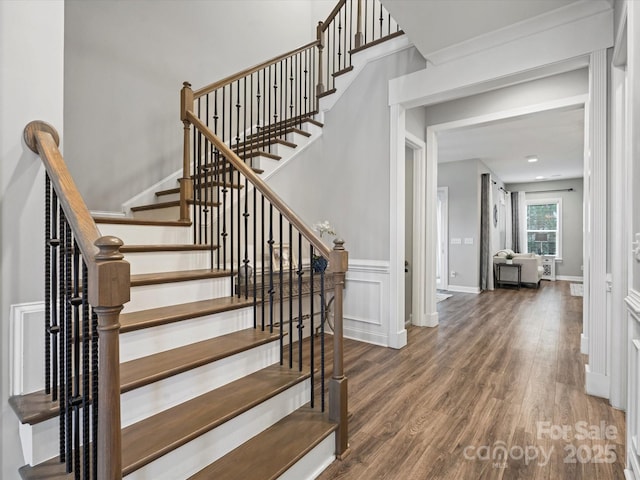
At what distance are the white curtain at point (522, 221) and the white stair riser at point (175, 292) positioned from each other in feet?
34.5

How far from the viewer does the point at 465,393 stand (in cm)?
258

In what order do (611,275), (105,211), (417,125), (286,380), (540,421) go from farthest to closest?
(417,125) < (105,211) < (611,275) < (540,421) < (286,380)

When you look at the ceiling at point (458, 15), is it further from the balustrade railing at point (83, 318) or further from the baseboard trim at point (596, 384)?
the baseboard trim at point (596, 384)

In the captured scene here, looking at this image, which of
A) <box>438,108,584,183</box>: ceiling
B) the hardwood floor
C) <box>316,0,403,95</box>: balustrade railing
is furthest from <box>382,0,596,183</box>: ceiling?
the hardwood floor

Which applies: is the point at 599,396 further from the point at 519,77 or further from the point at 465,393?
the point at 519,77

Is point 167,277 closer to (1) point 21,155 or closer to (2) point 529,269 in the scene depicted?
(1) point 21,155

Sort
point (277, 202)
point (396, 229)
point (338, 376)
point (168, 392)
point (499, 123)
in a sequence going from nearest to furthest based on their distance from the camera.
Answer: point (168, 392)
point (338, 376)
point (277, 202)
point (396, 229)
point (499, 123)

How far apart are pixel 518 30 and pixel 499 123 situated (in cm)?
161

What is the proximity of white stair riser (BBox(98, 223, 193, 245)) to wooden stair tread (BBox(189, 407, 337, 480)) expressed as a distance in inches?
62.6

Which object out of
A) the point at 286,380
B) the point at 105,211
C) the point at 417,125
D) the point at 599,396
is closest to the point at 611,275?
the point at 599,396

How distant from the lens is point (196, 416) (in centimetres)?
153

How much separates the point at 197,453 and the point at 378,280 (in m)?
2.59

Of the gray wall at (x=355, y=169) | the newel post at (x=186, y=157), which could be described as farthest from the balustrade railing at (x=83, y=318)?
the gray wall at (x=355, y=169)

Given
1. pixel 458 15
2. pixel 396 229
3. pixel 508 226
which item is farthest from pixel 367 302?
pixel 508 226
